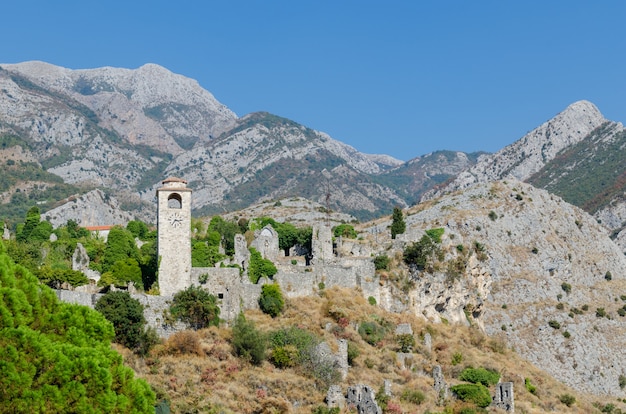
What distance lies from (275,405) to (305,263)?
21837 millimetres

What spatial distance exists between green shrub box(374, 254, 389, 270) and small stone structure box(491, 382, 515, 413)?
12.9 meters

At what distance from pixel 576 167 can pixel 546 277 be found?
87460 millimetres

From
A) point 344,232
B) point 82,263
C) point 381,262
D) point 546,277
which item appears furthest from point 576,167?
point 82,263

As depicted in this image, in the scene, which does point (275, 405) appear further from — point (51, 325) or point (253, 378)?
point (51, 325)

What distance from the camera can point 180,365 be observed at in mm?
35938

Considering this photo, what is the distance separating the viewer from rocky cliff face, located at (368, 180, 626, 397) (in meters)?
83.2

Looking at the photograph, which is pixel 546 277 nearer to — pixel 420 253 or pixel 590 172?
pixel 420 253

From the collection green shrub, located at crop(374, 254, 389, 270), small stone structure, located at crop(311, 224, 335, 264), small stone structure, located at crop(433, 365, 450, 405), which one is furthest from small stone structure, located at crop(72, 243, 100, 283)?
small stone structure, located at crop(433, 365, 450, 405)

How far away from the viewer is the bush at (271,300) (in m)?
44.3

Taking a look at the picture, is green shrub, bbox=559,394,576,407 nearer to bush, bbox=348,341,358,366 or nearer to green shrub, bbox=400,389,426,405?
green shrub, bbox=400,389,426,405

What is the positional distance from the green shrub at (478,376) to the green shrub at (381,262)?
10.1 meters

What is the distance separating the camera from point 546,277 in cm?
9350

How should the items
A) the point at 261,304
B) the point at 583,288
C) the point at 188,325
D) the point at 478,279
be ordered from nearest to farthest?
the point at 188,325, the point at 261,304, the point at 478,279, the point at 583,288

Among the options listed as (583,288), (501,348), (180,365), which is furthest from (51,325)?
(583,288)
